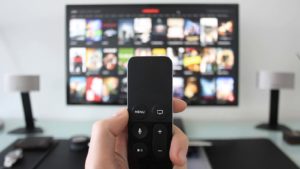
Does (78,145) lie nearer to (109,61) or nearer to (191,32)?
(109,61)

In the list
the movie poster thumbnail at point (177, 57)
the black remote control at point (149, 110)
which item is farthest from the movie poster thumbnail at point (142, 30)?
the black remote control at point (149, 110)

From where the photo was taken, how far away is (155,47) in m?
1.22

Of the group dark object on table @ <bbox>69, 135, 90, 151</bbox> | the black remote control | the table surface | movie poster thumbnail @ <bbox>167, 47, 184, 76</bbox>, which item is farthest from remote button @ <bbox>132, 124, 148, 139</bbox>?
movie poster thumbnail @ <bbox>167, 47, 184, 76</bbox>

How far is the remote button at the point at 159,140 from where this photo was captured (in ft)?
1.73

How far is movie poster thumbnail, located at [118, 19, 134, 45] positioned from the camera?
1219 millimetres

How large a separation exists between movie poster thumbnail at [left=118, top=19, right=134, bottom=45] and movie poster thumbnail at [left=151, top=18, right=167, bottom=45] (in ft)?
0.31

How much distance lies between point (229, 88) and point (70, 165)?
2.38 feet

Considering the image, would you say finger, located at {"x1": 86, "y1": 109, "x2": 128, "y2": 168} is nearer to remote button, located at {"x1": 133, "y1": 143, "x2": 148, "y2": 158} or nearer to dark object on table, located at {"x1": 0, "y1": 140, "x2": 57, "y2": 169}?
remote button, located at {"x1": 133, "y1": 143, "x2": 148, "y2": 158}

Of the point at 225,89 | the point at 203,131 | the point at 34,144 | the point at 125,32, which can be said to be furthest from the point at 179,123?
the point at 34,144

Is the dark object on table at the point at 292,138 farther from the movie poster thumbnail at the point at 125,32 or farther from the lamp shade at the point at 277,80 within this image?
the movie poster thumbnail at the point at 125,32

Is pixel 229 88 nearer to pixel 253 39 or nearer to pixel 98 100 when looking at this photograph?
pixel 253 39

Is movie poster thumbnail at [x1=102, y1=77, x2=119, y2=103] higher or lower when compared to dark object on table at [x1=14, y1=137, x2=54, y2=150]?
higher

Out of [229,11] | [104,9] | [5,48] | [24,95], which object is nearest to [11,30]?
[5,48]

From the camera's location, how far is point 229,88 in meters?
1.22
